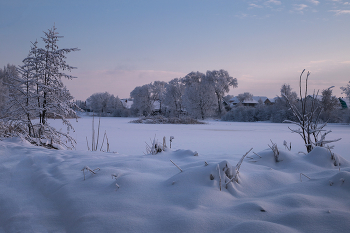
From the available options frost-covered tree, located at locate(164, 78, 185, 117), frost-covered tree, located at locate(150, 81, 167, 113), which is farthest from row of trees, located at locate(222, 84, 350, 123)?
frost-covered tree, located at locate(150, 81, 167, 113)

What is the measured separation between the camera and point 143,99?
117 ft

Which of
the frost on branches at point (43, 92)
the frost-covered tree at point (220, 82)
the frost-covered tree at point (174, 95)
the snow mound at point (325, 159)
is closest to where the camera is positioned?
the snow mound at point (325, 159)

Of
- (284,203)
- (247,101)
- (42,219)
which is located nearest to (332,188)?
(284,203)

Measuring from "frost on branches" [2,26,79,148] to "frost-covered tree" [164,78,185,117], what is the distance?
94.0 feet

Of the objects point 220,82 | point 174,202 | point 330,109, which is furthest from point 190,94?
point 174,202

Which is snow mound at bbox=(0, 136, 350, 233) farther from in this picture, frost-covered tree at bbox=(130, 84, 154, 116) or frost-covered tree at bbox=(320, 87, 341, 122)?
frost-covered tree at bbox=(130, 84, 154, 116)

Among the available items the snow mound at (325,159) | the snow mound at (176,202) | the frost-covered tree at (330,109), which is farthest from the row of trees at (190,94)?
the snow mound at (176,202)

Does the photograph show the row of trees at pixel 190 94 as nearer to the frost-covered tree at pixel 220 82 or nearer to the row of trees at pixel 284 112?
the frost-covered tree at pixel 220 82

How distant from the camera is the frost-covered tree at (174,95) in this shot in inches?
1326

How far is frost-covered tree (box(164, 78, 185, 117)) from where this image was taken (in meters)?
33.7

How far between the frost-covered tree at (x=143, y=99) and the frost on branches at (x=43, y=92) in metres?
31.0

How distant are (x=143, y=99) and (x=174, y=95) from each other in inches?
221

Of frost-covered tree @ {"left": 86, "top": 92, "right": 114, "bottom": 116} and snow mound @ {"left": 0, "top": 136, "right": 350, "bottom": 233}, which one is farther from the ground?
frost-covered tree @ {"left": 86, "top": 92, "right": 114, "bottom": 116}

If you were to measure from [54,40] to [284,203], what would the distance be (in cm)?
548
